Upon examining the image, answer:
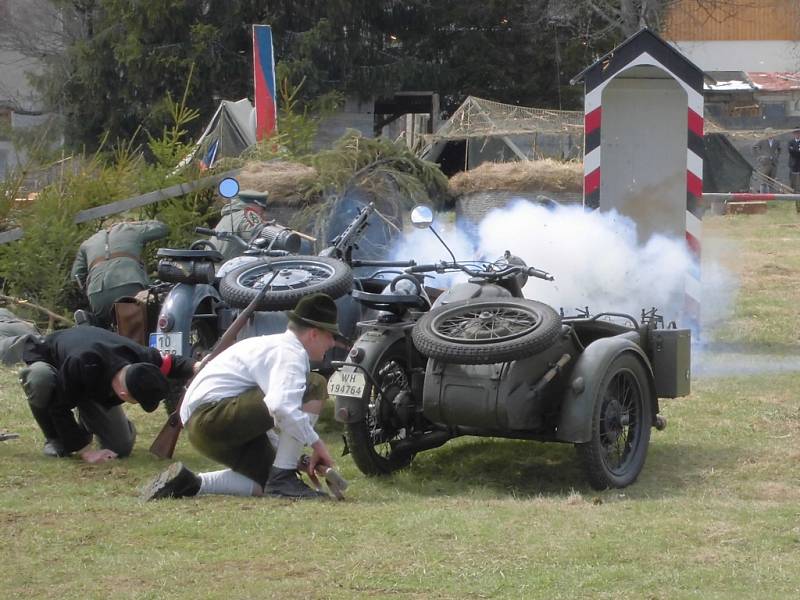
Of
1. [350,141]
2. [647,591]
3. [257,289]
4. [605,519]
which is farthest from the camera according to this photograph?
[350,141]

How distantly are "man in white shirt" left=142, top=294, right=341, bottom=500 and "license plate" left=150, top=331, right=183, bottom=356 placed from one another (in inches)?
88.7

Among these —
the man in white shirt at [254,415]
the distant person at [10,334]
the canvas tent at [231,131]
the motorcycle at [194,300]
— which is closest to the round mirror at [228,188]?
the motorcycle at [194,300]

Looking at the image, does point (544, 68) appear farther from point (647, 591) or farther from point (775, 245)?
point (647, 591)

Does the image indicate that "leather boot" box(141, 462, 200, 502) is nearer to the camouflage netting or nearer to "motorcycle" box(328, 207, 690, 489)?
"motorcycle" box(328, 207, 690, 489)

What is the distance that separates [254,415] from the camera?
22.7 ft

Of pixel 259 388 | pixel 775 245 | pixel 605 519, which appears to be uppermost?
Result: pixel 259 388

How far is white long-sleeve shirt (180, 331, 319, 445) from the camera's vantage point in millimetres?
6656

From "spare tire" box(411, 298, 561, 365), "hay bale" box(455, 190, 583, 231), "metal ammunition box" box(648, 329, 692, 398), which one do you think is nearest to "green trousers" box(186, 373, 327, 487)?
"spare tire" box(411, 298, 561, 365)

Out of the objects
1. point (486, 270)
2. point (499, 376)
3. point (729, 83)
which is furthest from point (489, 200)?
point (729, 83)

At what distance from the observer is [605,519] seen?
6422 millimetres

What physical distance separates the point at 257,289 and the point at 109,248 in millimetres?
2974

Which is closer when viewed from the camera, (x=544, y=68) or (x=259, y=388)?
(x=259, y=388)

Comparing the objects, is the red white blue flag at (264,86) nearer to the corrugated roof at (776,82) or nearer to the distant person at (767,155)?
the distant person at (767,155)

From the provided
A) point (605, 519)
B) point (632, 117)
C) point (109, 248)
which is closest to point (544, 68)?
point (632, 117)
